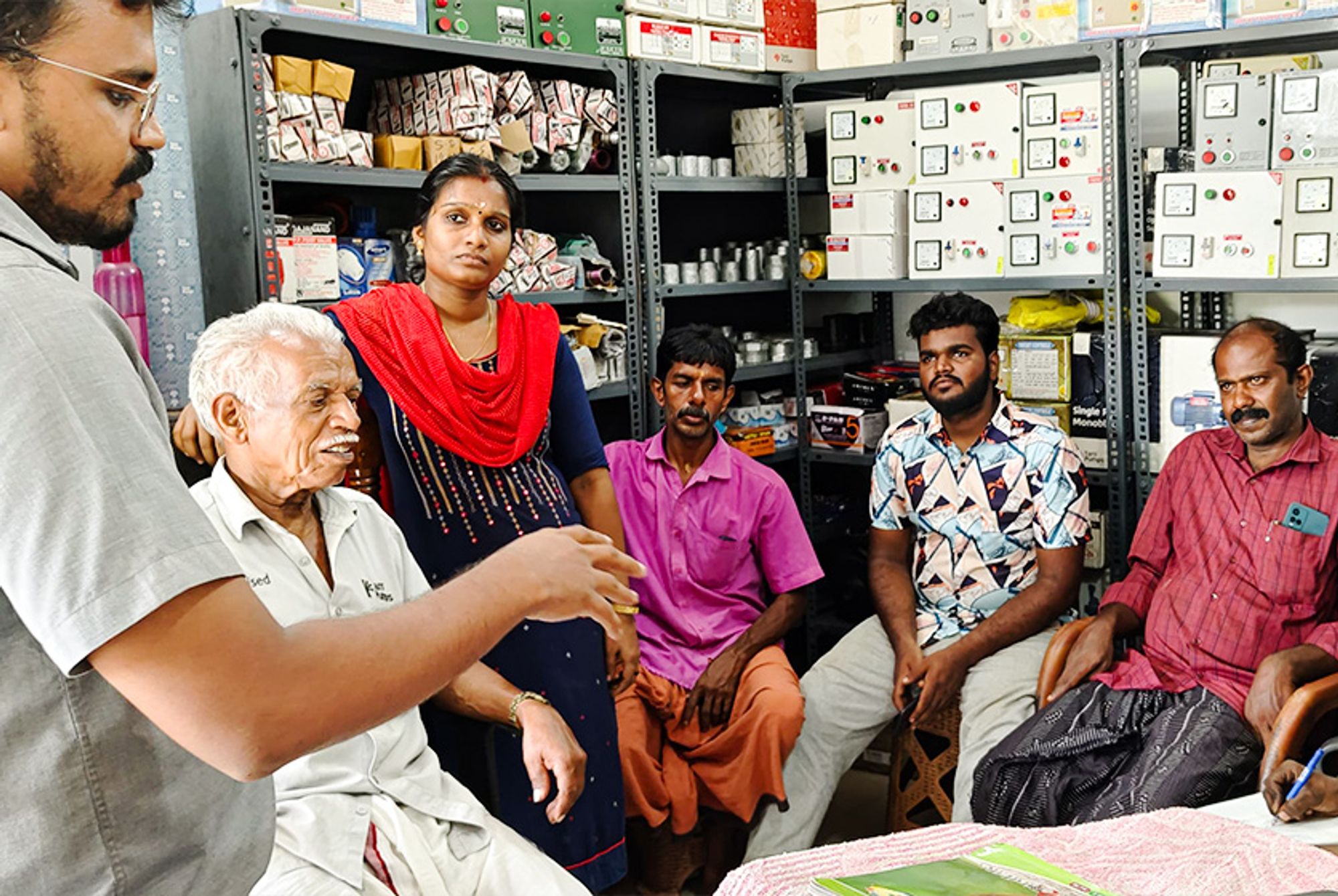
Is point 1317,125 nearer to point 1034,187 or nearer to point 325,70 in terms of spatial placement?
point 1034,187

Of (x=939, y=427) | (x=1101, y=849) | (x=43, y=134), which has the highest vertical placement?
(x=43, y=134)

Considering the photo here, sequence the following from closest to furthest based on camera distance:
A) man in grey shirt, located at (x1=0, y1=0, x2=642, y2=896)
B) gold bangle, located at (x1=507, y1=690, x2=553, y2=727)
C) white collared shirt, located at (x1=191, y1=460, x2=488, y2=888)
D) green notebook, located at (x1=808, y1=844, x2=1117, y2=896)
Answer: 1. man in grey shirt, located at (x1=0, y1=0, x2=642, y2=896)
2. green notebook, located at (x1=808, y1=844, x2=1117, y2=896)
3. white collared shirt, located at (x1=191, y1=460, x2=488, y2=888)
4. gold bangle, located at (x1=507, y1=690, x2=553, y2=727)

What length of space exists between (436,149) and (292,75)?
40cm

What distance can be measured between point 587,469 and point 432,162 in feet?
2.76

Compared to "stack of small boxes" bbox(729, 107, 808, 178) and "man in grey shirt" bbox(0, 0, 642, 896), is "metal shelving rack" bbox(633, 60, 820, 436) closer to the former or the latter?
"stack of small boxes" bbox(729, 107, 808, 178)

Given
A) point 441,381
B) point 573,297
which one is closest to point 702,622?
point 573,297

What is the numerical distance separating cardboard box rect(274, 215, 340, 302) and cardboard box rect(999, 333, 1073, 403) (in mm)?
1913

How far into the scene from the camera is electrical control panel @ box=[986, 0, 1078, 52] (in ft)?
12.0

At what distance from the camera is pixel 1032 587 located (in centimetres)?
326

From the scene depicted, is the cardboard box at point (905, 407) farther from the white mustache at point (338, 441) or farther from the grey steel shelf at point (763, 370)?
the white mustache at point (338, 441)

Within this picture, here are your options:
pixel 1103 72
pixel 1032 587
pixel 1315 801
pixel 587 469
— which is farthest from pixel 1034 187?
pixel 1315 801

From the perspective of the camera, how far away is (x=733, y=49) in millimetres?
3979

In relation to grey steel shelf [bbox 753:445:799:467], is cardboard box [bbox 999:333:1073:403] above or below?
above

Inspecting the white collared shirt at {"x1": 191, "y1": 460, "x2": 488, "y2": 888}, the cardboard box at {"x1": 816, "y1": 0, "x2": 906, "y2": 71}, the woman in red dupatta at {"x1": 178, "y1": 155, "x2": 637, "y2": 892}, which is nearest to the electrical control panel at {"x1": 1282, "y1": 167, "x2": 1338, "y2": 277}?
the cardboard box at {"x1": 816, "y1": 0, "x2": 906, "y2": 71}
